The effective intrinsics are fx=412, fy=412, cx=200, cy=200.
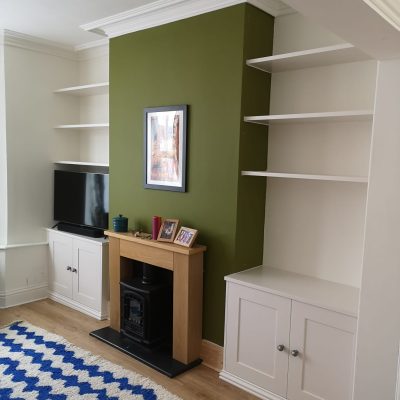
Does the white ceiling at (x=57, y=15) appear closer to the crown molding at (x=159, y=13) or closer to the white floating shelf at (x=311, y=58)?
the crown molding at (x=159, y=13)

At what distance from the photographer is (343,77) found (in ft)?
8.42

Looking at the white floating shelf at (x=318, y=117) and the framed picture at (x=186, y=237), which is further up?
the white floating shelf at (x=318, y=117)

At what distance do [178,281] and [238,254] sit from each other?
46 cm

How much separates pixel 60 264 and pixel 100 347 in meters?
1.22

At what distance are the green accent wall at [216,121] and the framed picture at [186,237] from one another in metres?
0.11

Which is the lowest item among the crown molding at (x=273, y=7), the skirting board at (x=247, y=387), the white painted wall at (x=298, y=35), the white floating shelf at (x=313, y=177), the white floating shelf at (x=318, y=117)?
the skirting board at (x=247, y=387)

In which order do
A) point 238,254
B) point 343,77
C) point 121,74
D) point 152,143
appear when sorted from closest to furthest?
point 343,77 → point 238,254 → point 152,143 → point 121,74

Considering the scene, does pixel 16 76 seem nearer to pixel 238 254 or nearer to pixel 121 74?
pixel 121 74

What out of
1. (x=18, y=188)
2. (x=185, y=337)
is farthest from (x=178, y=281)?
(x=18, y=188)

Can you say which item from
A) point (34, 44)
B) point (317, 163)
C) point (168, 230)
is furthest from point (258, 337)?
point (34, 44)

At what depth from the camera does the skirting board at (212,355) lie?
2.89 m

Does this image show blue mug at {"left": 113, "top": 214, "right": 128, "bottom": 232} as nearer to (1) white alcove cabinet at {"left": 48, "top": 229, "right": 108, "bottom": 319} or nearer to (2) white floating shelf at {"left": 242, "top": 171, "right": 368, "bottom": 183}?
(1) white alcove cabinet at {"left": 48, "top": 229, "right": 108, "bottom": 319}

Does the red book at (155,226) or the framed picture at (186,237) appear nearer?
the framed picture at (186,237)

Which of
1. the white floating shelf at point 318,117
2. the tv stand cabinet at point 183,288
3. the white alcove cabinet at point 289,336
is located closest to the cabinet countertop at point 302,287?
the white alcove cabinet at point 289,336
